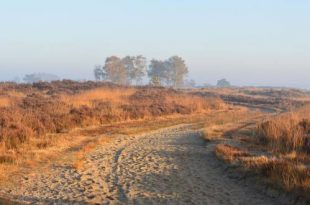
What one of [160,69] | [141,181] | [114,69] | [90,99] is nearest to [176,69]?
[160,69]

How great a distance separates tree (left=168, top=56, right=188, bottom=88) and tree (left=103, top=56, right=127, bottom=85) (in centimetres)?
1387

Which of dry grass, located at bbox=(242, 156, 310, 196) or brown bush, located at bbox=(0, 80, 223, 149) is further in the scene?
brown bush, located at bbox=(0, 80, 223, 149)

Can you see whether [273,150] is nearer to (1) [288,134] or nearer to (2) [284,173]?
(1) [288,134]

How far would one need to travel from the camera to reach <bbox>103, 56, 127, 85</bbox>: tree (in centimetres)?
11250

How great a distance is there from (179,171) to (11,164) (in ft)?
17.6

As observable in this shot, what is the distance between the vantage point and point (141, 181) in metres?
12.5

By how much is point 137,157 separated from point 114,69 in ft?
322

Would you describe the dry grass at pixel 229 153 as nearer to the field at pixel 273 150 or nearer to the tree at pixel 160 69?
the field at pixel 273 150

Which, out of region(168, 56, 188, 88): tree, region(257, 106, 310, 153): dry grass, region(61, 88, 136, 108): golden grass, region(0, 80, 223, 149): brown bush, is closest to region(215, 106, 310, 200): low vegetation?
region(257, 106, 310, 153): dry grass

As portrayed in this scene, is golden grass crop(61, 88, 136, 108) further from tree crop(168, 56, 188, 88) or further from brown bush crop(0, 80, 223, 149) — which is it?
tree crop(168, 56, 188, 88)

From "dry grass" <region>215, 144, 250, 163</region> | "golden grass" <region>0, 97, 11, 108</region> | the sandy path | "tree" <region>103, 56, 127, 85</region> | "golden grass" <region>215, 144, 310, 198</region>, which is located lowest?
the sandy path

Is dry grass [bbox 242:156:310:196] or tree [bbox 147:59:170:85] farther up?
tree [bbox 147:59:170:85]

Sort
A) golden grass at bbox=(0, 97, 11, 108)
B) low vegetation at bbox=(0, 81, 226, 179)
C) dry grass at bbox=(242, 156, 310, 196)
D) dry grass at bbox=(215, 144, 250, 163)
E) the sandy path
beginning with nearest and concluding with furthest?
dry grass at bbox=(242, 156, 310, 196)
the sandy path
dry grass at bbox=(215, 144, 250, 163)
low vegetation at bbox=(0, 81, 226, 179)
golden grass at bbox=(0, 97, 11, 108)

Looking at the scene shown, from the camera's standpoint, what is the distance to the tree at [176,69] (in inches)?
4801
